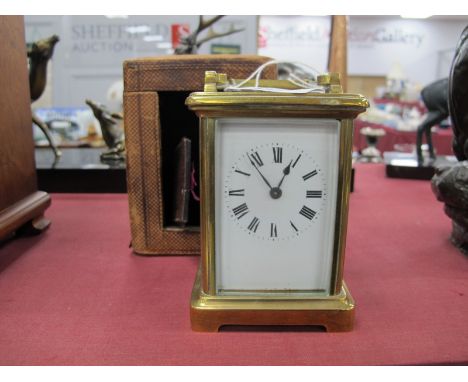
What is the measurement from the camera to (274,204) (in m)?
0.62

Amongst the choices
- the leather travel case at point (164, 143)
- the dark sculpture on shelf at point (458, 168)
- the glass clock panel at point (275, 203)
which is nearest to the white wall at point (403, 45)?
the dark sculpture on shelf at point (458, 168)

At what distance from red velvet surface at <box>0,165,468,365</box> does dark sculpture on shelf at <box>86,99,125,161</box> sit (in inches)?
18.6

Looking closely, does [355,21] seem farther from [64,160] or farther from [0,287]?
[0,287]

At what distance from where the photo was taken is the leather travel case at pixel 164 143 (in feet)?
2.73

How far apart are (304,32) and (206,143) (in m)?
4.35

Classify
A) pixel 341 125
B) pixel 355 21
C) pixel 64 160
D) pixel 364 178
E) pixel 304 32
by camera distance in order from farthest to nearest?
1. pixel 355 21
2. pixel 304 32
3. pixel 364 178
4. pixel 64 160
5. pixel 341 125

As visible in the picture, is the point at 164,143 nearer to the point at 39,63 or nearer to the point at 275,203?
the point at 275,203

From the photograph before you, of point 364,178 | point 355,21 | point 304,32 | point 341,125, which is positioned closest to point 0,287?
point 341,125

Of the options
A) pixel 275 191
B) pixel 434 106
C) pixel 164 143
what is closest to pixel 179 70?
pixel 164 143

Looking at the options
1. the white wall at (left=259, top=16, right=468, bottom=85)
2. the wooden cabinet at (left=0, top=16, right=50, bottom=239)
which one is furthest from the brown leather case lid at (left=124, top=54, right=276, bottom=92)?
the white wall at (left=259, top=16, right=468, bottom=85)

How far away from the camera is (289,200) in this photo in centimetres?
62

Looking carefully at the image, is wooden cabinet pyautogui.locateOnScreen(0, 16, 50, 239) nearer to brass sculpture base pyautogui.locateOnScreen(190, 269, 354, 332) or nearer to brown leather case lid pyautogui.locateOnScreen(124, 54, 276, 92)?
brown leather case lid pyautogui.locateOnScreen(124, 54, 276, 92)

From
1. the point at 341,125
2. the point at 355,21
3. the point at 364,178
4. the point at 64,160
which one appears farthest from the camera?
the point at 355,21

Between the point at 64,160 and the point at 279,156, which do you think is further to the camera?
the point at 64,160
